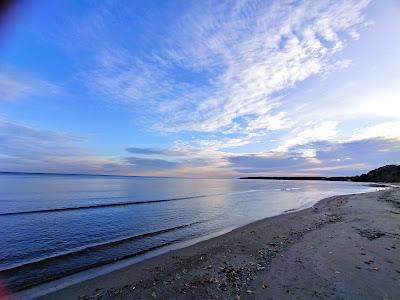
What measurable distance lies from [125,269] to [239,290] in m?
4.68

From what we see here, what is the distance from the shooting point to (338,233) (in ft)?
44.5

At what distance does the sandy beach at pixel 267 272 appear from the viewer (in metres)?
6.79

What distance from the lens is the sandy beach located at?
22.3 ft

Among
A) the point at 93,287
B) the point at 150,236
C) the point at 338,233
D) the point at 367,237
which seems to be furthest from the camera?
the point at 150,236

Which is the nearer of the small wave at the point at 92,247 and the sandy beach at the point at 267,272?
the sandy beach at the point at 267,272

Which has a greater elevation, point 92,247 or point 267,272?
point 267,272

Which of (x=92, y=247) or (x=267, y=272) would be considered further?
(x=92, y=247)

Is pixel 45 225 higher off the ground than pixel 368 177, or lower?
lower

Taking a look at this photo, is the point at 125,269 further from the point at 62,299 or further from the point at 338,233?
the point at 338,233

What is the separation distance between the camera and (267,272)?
8.23 meters

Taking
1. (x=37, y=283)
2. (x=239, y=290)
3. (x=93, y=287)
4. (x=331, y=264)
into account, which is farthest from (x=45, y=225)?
(x=331, y=264)

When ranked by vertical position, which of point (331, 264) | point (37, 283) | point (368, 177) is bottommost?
point (37, 283)

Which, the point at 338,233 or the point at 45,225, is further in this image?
the point at 45,225

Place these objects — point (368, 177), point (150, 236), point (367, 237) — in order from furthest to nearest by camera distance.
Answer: point (368, 177) < point (150, 236) < point (367, 237)
